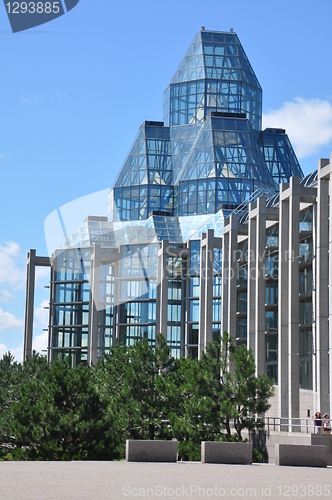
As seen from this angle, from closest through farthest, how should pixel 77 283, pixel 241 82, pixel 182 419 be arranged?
1. pixel 182 419
2. pixel 77 283
3. pixel 241 82

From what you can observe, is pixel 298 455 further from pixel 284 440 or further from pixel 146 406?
pixel 146 406

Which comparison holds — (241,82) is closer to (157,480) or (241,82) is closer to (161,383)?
(161,383)

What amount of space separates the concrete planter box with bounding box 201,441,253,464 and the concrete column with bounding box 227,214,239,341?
29.1 m

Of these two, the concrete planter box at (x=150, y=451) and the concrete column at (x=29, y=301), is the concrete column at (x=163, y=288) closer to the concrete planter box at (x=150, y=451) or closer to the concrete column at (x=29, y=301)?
the concrete column at (x=29, y=301)

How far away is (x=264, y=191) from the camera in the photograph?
2260 inches

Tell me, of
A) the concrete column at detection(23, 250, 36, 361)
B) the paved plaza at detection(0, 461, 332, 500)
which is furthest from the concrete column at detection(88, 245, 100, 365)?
the paved plaza at detection(0, 461, 332, 500)

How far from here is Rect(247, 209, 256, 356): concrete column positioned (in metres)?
50.3

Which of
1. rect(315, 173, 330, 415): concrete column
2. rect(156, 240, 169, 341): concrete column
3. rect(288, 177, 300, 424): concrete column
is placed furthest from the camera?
rect(156, 240, 169, 341): concrete column

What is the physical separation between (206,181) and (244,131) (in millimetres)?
7586

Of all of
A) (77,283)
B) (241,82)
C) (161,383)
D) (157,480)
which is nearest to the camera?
(157,480)

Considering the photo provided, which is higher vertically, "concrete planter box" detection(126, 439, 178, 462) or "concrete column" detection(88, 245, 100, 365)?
"concrete column" detection(88, 245, 100, 365)

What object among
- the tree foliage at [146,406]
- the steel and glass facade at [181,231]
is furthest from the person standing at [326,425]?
the steel and glass facade at [181,231]

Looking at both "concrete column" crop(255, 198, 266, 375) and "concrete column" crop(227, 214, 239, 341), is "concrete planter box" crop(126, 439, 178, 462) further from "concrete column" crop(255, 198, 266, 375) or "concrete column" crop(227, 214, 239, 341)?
"concrete column" crop(227, 214, 239, 341)

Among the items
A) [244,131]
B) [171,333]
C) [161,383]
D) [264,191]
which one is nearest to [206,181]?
[244,131]
